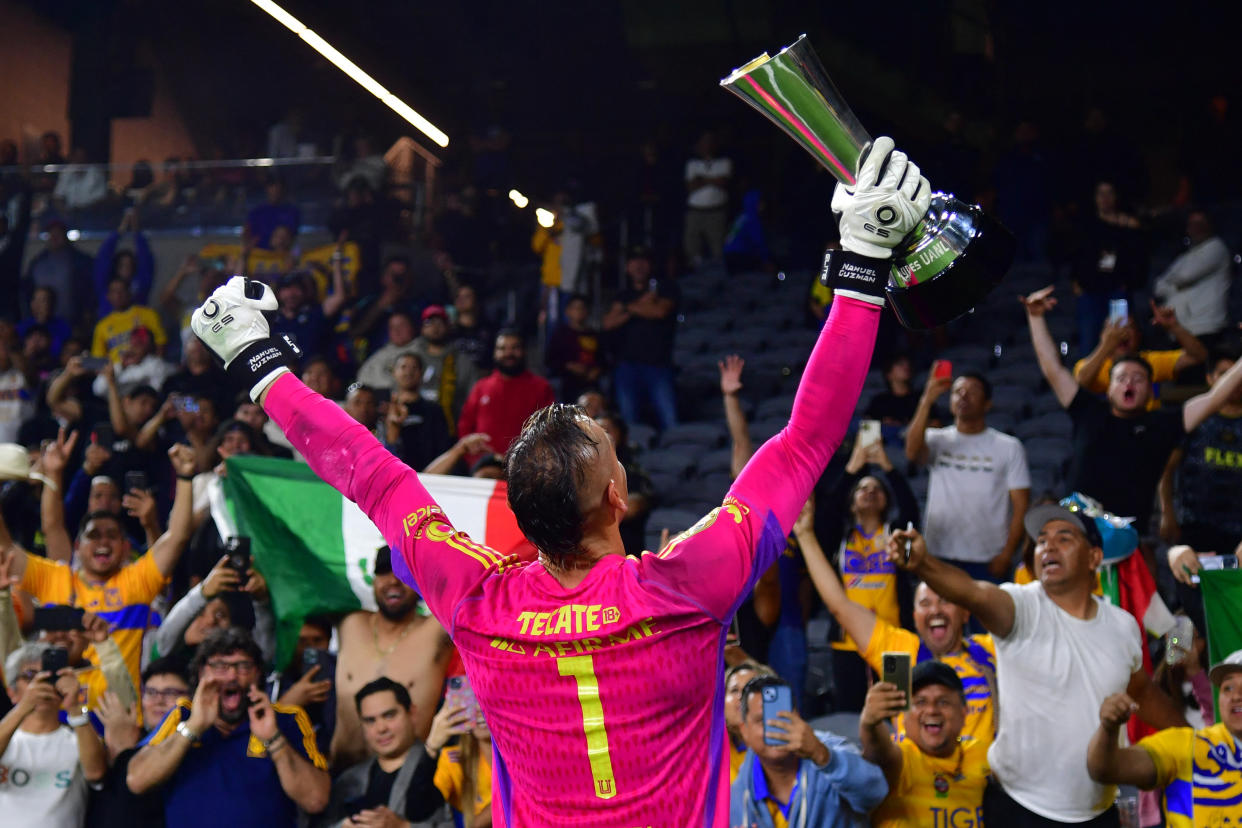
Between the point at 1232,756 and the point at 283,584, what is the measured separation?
14.7 ft

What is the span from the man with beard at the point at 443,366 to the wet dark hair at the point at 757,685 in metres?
4.71

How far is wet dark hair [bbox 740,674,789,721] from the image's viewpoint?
4.85 metres

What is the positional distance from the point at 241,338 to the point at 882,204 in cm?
118

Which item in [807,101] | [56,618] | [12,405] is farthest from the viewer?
[12,405]

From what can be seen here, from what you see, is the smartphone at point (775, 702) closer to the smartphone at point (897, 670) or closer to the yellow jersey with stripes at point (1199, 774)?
the smartphone at point (897, 670)

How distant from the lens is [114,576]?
22.6 feet

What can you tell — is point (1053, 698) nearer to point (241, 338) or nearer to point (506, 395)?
point (241, 338)

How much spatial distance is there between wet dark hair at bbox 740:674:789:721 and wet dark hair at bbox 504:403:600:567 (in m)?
2.81

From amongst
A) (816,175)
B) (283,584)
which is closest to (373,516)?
(283,584)

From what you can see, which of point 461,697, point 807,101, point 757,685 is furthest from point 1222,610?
point 807,101

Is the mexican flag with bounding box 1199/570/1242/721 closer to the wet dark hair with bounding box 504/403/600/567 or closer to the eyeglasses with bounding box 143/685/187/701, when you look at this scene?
the wet dark hair with bounding box 504/403/600/567

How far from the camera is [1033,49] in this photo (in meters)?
16.0

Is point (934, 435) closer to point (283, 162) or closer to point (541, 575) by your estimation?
point (541, 575)

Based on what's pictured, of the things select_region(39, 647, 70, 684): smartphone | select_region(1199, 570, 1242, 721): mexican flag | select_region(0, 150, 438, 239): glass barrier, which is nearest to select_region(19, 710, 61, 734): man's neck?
select_region(39, 647, 70, 684): smartphone
